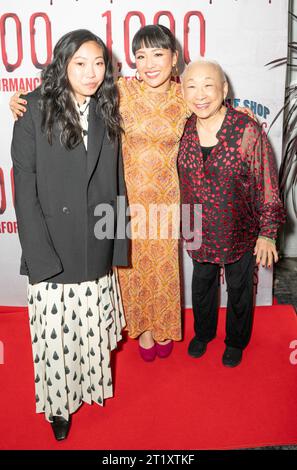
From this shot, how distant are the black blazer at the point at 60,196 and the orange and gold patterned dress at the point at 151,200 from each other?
0.77ft

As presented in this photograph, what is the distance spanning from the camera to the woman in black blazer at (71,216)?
1.95 m

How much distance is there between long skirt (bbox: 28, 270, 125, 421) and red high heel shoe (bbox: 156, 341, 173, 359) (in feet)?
1.63

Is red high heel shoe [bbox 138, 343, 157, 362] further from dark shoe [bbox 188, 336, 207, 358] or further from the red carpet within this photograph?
dark shoe [bbox 188, 336, 207, 358]

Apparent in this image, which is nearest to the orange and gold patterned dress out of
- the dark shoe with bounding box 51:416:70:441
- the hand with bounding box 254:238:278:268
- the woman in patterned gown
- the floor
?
the woman in patterned gown

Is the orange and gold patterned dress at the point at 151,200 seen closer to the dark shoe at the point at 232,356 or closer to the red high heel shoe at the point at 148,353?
the red high heel shoe at the point at 148,353

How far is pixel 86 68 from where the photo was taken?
1926 millimetres

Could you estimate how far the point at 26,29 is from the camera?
9.57 ft

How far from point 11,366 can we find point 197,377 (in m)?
1.01

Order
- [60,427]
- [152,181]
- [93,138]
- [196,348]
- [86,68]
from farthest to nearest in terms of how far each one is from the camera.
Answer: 1. [196,348]
2. [152,181]
3. [60,427]
4. [93,138]
5. [86,68]

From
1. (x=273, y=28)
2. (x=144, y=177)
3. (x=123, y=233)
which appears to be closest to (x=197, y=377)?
(x=123, y=233)

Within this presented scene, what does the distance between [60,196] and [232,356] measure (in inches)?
54.6

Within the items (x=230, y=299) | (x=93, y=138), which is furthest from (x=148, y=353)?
(x=93, y=138)

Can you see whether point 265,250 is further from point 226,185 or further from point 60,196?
point 60,196
